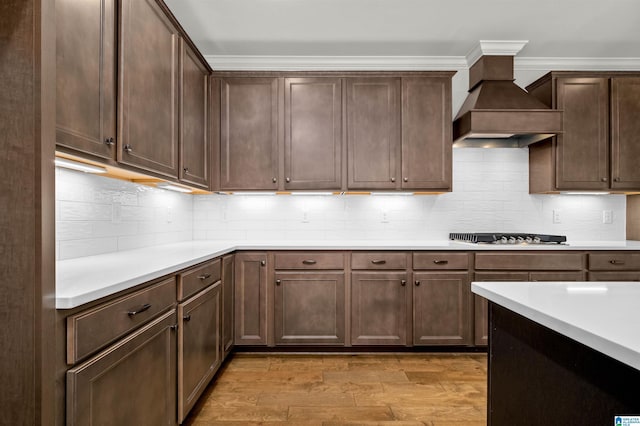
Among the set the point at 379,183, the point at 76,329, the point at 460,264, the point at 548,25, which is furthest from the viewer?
the point at 379,183

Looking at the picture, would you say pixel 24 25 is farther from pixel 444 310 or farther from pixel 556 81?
pixel 556 81

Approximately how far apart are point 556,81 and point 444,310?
7.42 ft

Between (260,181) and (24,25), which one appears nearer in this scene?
(24,25)

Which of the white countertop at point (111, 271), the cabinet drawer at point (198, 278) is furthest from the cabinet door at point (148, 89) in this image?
the cabinet drawer at point (198, 278)

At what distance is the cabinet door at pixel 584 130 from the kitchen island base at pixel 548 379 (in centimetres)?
265

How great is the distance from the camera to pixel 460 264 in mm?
2877

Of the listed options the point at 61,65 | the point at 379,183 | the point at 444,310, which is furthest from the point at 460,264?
the point at 61,65

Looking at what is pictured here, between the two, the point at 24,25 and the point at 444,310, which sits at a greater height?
the point at 24,25

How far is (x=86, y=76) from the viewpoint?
1403 mm

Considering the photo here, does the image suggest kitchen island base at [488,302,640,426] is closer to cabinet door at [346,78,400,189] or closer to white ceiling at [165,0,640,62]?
cabinet door at [346,78,400,189]

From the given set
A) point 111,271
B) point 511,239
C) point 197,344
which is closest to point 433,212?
point 511,239

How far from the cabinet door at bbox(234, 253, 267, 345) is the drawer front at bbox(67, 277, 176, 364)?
4.12 feet

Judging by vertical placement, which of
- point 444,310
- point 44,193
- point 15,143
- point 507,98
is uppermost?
point 507,98

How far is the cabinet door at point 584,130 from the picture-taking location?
10.1ft
